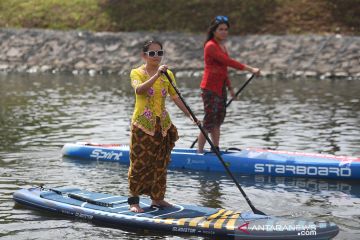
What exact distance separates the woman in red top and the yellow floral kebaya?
332cm

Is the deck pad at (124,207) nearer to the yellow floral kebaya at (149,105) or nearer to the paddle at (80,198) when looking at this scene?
the paddle at (80,198)

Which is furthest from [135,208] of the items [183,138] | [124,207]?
[183,138]

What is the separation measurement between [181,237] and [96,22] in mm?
30976

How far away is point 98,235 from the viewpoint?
923 cm

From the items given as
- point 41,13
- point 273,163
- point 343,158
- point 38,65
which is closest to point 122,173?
point 273,163

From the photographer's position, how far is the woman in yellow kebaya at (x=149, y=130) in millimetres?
9273

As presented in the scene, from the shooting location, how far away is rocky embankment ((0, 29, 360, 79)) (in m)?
32.7

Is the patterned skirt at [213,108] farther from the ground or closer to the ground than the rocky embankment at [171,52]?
closer to the ground

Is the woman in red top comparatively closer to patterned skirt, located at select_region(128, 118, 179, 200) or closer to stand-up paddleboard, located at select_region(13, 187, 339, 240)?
stand-up paddleboard, located at select_region(13, 187, 339, 240)

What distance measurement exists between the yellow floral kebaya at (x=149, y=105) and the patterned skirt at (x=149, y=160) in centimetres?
6


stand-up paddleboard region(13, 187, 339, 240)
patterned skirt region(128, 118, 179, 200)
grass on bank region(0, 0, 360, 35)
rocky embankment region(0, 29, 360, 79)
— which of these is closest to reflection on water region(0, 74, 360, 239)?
stand-up paddleboard region(13, 187, 339, 240)

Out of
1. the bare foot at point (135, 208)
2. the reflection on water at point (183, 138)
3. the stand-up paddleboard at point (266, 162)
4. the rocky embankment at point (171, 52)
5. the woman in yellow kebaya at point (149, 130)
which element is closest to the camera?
the woman in yellow kebaya at point (149, 130)

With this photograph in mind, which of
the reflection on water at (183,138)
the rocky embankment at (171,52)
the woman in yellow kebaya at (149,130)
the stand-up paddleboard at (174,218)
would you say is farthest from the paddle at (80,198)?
the rocky embankment at (171,52)

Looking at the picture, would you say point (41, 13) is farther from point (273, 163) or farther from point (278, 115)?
point (273, 163)
